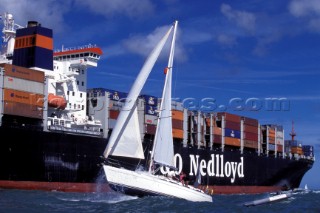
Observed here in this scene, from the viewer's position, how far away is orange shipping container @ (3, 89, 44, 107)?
33906 millimetres

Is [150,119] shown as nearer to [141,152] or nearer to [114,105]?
[114,105]

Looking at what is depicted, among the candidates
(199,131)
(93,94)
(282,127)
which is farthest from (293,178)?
(93,94)

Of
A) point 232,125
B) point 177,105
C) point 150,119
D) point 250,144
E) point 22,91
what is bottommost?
point 250,144

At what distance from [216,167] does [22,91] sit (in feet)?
80.4

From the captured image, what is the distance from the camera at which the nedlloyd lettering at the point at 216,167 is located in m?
49.3

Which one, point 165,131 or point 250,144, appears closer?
point 165,131

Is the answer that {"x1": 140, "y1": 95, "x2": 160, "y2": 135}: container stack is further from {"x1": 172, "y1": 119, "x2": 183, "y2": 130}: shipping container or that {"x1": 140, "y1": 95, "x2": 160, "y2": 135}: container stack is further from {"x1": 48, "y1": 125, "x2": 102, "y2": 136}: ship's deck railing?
{"x1": 48, "y1": 125, "x2": 102, "y2": 136}: ship's deck railing

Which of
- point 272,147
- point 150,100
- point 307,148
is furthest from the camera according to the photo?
point 307,148

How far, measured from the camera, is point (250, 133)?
59.4m

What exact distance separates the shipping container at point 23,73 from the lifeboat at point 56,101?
7.50 feet

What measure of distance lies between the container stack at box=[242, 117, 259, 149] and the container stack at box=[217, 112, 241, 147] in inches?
50.0

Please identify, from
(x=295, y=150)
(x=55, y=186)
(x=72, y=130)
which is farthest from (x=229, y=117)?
(x=55, y=186)

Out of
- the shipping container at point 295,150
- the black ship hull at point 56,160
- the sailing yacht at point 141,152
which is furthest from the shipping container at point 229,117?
the sailing yacht at point 141,152

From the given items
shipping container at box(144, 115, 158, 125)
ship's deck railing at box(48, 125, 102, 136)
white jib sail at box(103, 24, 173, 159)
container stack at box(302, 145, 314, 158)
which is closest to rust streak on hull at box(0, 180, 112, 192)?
ship's deck railing at box(48, 125, 102, 136)
